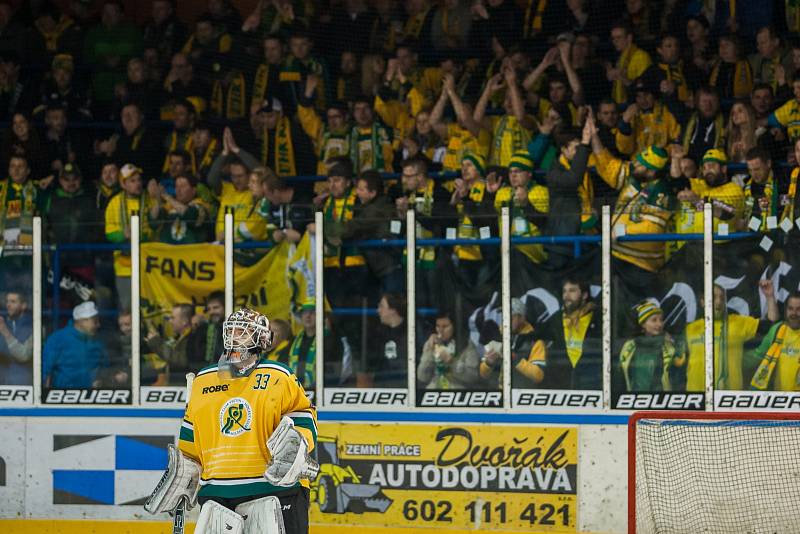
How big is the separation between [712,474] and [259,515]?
2.82 metres

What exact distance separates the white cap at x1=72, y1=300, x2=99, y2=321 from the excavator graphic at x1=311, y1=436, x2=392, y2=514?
1.56 metres

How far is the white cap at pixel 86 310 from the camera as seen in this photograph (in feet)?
25.2

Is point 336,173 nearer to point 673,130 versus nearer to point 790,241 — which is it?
point 673,130

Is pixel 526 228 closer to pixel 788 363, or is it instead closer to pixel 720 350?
pixel 720 350

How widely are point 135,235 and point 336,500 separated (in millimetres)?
1965

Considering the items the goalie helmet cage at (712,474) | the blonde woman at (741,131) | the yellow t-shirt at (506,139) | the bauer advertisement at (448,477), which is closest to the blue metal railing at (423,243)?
the bauer advertisement at (448,477)

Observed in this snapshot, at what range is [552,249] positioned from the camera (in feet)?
23.7

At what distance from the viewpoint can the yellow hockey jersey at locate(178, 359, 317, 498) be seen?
5168 millimetres

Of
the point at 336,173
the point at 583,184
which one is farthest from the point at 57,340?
the point at 583,184

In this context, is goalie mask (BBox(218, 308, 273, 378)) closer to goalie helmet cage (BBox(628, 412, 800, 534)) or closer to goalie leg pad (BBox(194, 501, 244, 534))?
goalie leg pad (BBox(194, 501, 244, 534))

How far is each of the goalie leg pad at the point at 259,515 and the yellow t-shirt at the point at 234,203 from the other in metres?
2.66

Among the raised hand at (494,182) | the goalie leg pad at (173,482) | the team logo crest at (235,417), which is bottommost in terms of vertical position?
the goalie leg pad at (173,482)

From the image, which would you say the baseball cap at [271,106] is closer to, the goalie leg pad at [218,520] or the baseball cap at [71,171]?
the baseball cap at [71,171]

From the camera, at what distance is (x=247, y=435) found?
16.9ft
